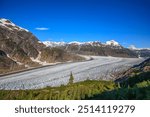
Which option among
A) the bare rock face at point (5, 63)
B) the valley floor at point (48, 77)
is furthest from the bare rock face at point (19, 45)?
the valley floor at point (48, 77)

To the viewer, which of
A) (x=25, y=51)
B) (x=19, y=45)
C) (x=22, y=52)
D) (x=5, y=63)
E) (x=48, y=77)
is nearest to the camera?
(x=48, y=77)

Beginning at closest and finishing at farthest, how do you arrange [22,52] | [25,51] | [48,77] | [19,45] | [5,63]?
1. [48,77]
2. [5,63]
3. [22,52]
4. [25,51]
5. [19,45]

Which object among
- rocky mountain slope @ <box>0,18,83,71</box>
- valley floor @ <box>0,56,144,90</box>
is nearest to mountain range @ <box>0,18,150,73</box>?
rocky mountain slope @ <box>0,18,83,71</box>

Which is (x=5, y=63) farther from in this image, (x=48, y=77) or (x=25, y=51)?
(x=48, y=77)

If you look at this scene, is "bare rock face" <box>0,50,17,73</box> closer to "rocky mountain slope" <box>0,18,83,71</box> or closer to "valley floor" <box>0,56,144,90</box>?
"rocky mountain slope" <box>0,18,83,71</box>

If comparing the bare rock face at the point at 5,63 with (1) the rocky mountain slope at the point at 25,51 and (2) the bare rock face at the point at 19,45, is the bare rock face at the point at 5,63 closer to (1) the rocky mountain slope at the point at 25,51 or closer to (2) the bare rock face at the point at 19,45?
(1) the rocky mountain slope at the point at 25,51

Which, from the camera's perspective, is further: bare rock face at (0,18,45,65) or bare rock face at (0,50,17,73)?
bare rock face at (0,18,45,65)

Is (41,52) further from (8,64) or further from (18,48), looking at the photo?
(8,64)

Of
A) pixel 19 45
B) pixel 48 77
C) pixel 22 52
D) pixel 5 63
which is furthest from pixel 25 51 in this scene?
pixel 48 77

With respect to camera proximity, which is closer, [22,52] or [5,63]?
[5,63]

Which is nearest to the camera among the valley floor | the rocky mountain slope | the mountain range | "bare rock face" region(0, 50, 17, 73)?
the valley floor

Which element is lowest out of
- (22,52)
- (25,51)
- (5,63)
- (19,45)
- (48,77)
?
(48,77)
